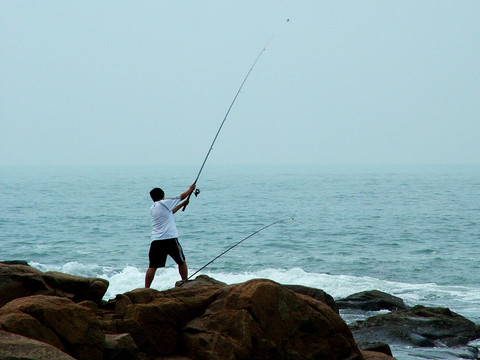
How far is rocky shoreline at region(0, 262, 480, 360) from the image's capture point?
5.25 metres

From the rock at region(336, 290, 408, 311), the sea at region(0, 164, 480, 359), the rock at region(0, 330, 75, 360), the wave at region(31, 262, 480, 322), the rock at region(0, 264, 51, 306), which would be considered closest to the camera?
the rock at region(0, 330, 75, 360)

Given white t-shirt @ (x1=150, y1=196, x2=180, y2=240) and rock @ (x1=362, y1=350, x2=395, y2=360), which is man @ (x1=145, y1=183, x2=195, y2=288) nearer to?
white t-shirt @ (x1=150, y1=196, x2=180, y2=240)

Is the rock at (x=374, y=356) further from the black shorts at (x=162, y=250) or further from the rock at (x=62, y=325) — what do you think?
the rock at (x=62, y=325)

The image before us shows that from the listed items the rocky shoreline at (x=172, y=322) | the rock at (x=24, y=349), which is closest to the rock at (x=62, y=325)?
the rocky shoreline at (x=172, y=322)

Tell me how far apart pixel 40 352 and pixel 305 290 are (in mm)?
4622

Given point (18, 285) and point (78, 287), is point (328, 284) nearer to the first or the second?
point (78, 287)

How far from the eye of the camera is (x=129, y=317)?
19.3 feet

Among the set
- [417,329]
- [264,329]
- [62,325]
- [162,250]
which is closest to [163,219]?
[162,250]

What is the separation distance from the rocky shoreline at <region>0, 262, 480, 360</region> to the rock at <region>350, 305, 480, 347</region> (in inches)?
107

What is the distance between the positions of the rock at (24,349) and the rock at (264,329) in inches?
55.2

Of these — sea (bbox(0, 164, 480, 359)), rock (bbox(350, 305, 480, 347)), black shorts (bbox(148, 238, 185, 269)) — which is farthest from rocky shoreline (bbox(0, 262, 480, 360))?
rock (bbox(350, 305, 480, 347))

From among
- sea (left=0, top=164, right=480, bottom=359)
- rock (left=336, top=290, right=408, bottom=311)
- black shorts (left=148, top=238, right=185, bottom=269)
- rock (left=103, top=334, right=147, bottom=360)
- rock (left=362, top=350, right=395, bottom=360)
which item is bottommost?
sea (left=0, top=164, right=480, bottom=359)

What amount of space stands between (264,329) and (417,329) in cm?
461

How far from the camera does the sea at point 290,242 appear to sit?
16094 mm
